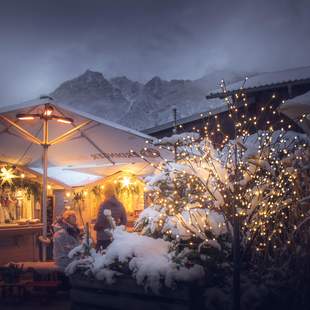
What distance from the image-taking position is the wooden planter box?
5.12 meters

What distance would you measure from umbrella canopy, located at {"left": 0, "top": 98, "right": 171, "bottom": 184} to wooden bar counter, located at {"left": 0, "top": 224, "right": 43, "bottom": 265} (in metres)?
1.42

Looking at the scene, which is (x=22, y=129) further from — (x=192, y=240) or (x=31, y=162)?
(x=192, y=240)

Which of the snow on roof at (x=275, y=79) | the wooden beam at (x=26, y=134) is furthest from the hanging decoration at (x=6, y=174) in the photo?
the snow on roof at (x=275, y=79)

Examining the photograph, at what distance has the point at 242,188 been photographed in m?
5.13

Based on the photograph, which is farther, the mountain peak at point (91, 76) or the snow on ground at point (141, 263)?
the mountain peak at point (91, 76)

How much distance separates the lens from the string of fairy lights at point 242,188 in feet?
16.6

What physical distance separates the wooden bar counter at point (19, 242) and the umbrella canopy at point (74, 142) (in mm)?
1423

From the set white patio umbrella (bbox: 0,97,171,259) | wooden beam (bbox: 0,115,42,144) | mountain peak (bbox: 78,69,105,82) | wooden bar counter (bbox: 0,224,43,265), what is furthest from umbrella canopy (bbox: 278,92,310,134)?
mountain peak (bbox: 78,69,105,82)

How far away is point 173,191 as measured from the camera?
6.39 metres

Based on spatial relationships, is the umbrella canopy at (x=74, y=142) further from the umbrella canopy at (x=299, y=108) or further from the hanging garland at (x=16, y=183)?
the umbrella canopy at (x=299, y=108)

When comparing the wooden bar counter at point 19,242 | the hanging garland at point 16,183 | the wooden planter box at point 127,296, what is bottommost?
the wooden planter box at point 127,296

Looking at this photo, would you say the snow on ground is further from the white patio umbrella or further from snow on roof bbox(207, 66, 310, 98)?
snow on roof bbox(207, 66, 310, 98)

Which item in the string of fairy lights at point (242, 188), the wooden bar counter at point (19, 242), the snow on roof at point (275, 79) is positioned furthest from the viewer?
the snow on roof at point (275, 79)

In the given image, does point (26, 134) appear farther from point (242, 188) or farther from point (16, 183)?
point (242, 188)
